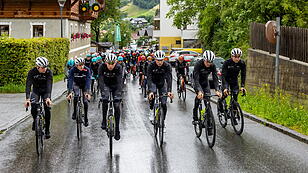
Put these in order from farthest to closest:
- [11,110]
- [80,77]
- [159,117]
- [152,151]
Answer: [11,110], [80,77], [159,117], [152,151]

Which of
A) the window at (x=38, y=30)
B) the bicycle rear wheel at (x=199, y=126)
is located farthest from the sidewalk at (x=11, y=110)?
the window at (x=38, y=30)

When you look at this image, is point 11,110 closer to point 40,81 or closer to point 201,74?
Answer: point 40,81

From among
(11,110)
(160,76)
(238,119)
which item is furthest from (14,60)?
(238,119)

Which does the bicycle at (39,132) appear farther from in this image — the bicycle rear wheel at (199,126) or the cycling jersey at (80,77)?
the bicycle rear wheel at (199,126)

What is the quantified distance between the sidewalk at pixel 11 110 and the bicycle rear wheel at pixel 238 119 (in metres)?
5.67

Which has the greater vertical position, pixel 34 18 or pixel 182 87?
pixel 34 18

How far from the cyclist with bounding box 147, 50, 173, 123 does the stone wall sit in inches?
213

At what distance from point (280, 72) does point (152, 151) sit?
8407 millimetres

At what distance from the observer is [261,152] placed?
31.1 ft

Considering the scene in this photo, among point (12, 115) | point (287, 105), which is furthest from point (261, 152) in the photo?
point (12, 115)

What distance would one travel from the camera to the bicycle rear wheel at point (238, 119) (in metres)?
11.4

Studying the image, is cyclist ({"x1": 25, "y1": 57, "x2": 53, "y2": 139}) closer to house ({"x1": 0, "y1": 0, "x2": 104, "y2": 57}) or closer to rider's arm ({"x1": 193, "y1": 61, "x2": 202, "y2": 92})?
rider's arm ({"x1": 193, "y1": 61, "x2": 202, "y2": 92})

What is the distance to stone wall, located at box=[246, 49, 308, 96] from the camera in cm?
1488

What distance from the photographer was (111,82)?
1001cm
